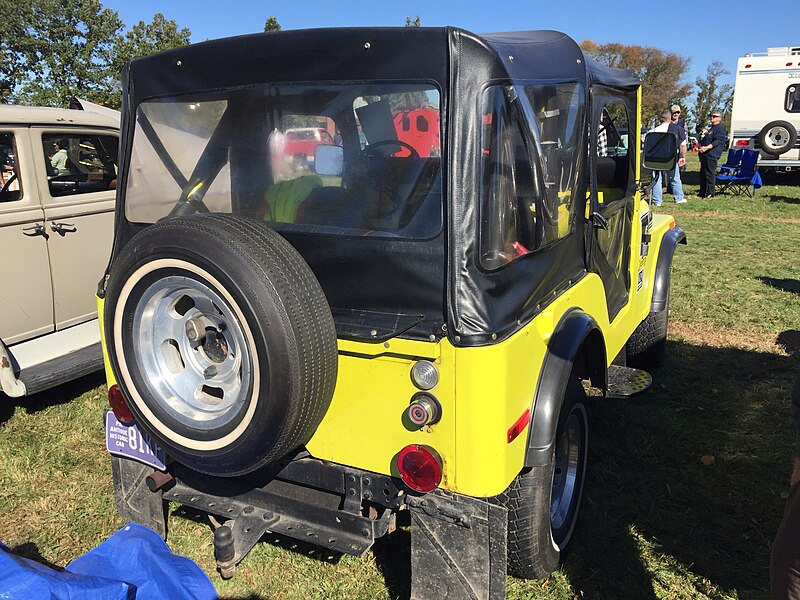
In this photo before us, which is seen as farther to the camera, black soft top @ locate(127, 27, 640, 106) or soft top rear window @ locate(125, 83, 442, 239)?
soft top rear window @ locate(125, 83, 442, 239)

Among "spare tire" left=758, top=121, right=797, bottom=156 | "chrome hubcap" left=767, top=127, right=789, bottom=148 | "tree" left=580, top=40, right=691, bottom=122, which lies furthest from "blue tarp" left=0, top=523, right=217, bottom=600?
"tree" left=580, top=40, right=691, bottom=122

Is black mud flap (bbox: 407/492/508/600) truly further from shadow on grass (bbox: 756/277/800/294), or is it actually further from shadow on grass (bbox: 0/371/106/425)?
shadow on grass (bbox: 756/277/800/294)

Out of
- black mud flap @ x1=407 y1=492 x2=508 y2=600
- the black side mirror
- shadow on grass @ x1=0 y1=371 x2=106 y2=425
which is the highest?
the black side mirror

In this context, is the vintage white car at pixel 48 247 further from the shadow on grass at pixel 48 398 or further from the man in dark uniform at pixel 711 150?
the man in dark uniform at pixel 711 150

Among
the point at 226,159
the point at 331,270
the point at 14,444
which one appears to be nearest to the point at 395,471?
the point at 331,270

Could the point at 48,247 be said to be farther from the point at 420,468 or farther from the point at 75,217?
the point at 420,468

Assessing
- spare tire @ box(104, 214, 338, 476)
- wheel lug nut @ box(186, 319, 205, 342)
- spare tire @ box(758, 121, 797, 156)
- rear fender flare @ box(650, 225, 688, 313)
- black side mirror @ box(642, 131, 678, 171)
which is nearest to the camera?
spare tire @ box(104, 214, 338, 476)

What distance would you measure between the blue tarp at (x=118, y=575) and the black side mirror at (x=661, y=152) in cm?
316

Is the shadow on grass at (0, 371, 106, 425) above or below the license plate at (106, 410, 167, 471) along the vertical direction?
below

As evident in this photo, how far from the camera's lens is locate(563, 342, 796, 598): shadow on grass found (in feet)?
9.48

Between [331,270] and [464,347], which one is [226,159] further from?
[464,347]

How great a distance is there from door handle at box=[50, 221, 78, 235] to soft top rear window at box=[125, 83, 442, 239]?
81.7 inches

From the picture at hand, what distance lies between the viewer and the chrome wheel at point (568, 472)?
9.61ft

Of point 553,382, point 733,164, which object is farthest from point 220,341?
point 733,164
